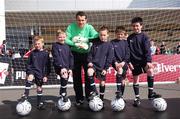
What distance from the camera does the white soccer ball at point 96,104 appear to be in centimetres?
741

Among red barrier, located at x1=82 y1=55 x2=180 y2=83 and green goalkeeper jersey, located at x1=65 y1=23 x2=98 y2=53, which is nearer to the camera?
green goalkeeper jersey, located at x1=65 y1=23 x2=98 y2=53

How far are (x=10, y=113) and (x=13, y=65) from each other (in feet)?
17.0

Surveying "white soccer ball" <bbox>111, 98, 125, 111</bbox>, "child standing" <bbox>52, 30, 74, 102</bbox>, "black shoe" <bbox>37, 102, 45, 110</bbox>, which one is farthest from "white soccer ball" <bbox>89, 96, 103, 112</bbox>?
"black shoe" <bbox>37, 102, 45, 110</bbox>

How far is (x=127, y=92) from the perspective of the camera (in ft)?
36.5

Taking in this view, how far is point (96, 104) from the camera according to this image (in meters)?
7.41

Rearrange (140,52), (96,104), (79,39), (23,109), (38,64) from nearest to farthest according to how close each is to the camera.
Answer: (23,109) → (96,104) → (79,39) → (140,52) → (38,64)

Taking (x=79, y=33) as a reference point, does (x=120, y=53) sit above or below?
below

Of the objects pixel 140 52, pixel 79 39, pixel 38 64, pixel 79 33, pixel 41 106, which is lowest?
pixel 41 106

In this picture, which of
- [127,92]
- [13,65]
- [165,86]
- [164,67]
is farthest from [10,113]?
[164,67]

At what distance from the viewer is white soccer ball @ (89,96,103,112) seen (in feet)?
24.3

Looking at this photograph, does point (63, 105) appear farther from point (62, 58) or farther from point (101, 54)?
point (101, 54)

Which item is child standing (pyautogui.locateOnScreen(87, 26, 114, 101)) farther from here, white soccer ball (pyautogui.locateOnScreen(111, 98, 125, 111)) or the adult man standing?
white soccer ball (pyautogui.locateOnScreen(111, 98, 125, 111))

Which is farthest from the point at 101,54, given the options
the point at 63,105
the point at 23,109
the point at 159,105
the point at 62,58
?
the point at 23,109

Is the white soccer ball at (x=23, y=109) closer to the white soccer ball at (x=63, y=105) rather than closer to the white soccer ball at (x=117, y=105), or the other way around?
the white soccer ball at (x=63, y=105)
